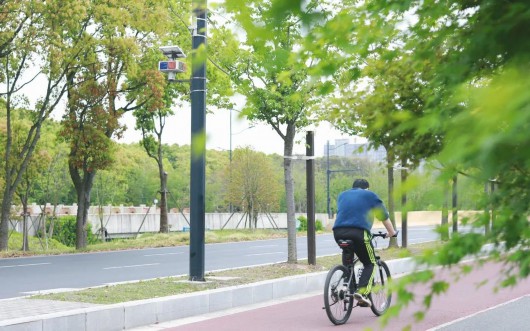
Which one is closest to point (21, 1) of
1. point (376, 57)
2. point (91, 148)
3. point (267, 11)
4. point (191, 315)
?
point (91, 148)

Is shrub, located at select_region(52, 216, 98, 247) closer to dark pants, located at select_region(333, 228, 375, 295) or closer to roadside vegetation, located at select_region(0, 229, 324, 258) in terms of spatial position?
roadside vegetation, located at select_region(0, 229, 324, 258)

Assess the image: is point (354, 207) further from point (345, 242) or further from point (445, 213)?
point (445, 213)

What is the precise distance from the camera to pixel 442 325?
9.21m

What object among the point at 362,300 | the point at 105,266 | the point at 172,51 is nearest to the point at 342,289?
the point at 362,300

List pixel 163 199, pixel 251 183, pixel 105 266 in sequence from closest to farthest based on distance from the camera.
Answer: pixel 105 266 < pixel 163 199 < pixel 251 183

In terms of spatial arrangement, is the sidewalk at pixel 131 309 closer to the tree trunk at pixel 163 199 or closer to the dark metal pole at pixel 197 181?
the dark metal pole at pixel 197 181

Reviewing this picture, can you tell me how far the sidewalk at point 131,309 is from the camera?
26.1 ft

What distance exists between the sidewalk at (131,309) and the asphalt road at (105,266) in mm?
3851

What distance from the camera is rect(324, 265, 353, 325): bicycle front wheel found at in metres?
9.10

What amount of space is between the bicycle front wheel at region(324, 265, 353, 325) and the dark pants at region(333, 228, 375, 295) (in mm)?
205

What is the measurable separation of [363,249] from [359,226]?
32 centimetres

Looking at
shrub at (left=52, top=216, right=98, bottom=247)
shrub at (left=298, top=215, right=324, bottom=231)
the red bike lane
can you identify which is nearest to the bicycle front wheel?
the red bike lane

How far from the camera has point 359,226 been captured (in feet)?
30.3

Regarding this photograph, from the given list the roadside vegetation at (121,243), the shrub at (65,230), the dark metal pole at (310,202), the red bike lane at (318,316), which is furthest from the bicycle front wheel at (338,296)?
the shrub at (65,230)
